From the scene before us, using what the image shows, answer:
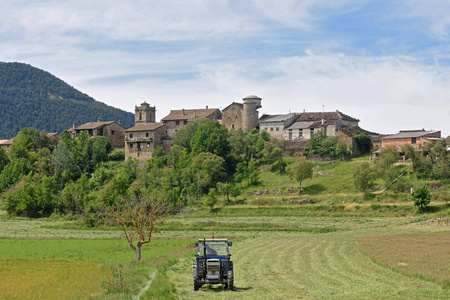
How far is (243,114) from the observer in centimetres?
10538

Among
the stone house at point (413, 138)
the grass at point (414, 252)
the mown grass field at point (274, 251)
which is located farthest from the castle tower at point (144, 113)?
the grass at point (414, 252)

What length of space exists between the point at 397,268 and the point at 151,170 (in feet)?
219

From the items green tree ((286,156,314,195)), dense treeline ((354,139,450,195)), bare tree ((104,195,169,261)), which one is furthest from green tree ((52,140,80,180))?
bare tree ((104,195,169,261))

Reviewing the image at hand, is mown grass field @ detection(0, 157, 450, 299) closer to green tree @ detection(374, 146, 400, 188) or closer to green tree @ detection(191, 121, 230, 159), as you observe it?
green tree @ detection(374, 146, 400, 188)

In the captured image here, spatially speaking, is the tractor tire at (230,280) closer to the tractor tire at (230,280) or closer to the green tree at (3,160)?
the tractor tire at (230,280)

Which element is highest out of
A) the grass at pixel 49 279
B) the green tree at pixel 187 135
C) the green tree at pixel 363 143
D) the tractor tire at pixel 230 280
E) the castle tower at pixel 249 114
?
the castle tower at pixel 249 114

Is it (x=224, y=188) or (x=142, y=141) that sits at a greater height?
(x=142, y=141)

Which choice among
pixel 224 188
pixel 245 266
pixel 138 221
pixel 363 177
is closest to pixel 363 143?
pixel 363 177

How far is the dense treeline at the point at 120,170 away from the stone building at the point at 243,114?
4.60m

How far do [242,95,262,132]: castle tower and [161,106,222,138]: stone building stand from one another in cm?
815

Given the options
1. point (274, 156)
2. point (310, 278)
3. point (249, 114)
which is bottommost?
point (310, 278)

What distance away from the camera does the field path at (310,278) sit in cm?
2113

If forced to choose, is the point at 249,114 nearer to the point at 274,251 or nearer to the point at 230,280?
the point at 274,251

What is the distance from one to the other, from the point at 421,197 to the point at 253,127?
48.8 m
